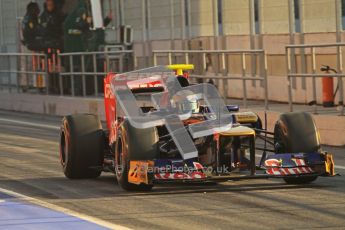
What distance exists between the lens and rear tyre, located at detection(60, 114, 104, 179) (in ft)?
46.8

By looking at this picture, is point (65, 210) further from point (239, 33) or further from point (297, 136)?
point (239, 33)

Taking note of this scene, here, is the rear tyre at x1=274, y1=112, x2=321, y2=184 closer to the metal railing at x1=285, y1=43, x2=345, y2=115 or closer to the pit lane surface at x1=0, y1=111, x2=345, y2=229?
the pit lane surface at x1=0, y1=111, x2=345, y2=229

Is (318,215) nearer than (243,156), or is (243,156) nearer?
(318,215)

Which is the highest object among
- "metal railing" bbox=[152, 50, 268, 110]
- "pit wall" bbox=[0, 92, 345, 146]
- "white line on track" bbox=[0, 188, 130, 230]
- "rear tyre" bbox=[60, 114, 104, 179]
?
"metal railing" bbox=[152, 50, 268, 110]

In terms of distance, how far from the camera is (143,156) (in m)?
12.5

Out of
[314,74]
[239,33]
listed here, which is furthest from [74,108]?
[314,74]

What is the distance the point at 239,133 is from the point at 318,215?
1953 millimetres

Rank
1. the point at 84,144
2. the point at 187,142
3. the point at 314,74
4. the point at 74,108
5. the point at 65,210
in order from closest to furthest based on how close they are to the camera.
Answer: the point at 65,210 < the point at 187,142 < the point at 84,144 < the point at 314,74 < the point at 74,108

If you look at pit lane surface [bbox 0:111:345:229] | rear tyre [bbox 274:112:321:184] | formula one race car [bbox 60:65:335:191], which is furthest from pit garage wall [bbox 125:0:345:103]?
rear tyre [bbox 274:112:321:184]

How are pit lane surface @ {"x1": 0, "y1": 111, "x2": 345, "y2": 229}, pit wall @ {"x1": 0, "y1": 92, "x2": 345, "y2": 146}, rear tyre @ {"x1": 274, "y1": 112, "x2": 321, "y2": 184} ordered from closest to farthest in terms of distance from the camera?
1. pit lane surface @ {"x1": 0, "y1": 111, "x2": 345, "y2": 229}
2. rear tyre @ {"x1": 274, "y1": 112, "x2": 321, "y2": 184}
3. pit wall @ {"x1": 0, "y1": 92, "x2": 345, "y2": 146}

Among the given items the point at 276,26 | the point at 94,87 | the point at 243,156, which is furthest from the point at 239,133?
the point at 94,87

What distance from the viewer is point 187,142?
12.7 metres

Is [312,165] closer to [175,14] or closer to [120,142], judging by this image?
[120,142]

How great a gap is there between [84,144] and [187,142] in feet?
6.72
